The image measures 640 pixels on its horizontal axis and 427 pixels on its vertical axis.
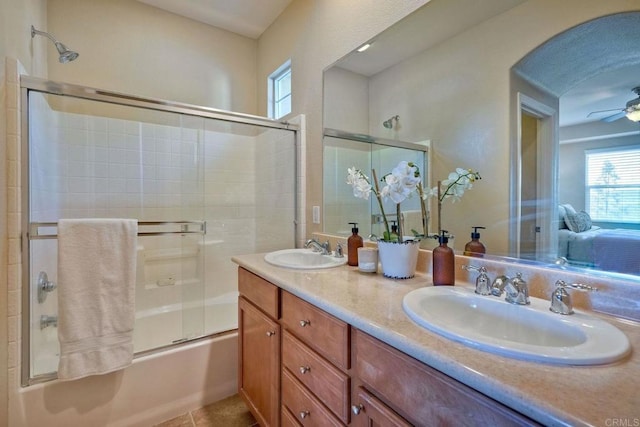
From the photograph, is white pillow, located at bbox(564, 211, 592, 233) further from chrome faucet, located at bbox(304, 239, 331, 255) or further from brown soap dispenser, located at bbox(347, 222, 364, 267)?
chrome faucet, located at bbox(304, 239, 331, 255)

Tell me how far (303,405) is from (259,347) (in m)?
0.41

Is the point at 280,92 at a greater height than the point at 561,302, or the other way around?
the point at 280,92

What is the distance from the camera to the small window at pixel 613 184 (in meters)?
0.76

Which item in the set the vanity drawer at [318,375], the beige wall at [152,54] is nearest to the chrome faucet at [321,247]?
the vanity drawer at [318,375]

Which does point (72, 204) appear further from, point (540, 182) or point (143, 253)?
point (540, 182)

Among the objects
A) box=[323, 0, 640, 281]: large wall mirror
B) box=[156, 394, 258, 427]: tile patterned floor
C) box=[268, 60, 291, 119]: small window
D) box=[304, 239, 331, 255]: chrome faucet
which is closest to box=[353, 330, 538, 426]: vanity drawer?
box=[323, 0, 640, 281]: large wall mirror

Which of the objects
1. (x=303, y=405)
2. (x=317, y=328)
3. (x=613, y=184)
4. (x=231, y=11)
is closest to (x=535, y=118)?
(x=613, y=184)

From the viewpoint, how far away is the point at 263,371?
51.7 inches

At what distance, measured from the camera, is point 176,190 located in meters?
2.23

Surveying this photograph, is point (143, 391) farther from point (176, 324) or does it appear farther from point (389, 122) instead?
point (389, 122)

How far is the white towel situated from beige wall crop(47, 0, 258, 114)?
1.28m

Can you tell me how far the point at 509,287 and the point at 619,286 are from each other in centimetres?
25

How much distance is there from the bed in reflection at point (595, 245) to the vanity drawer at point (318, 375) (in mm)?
775

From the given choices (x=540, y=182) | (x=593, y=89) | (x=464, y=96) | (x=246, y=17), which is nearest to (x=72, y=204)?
(x=246, y=17)
